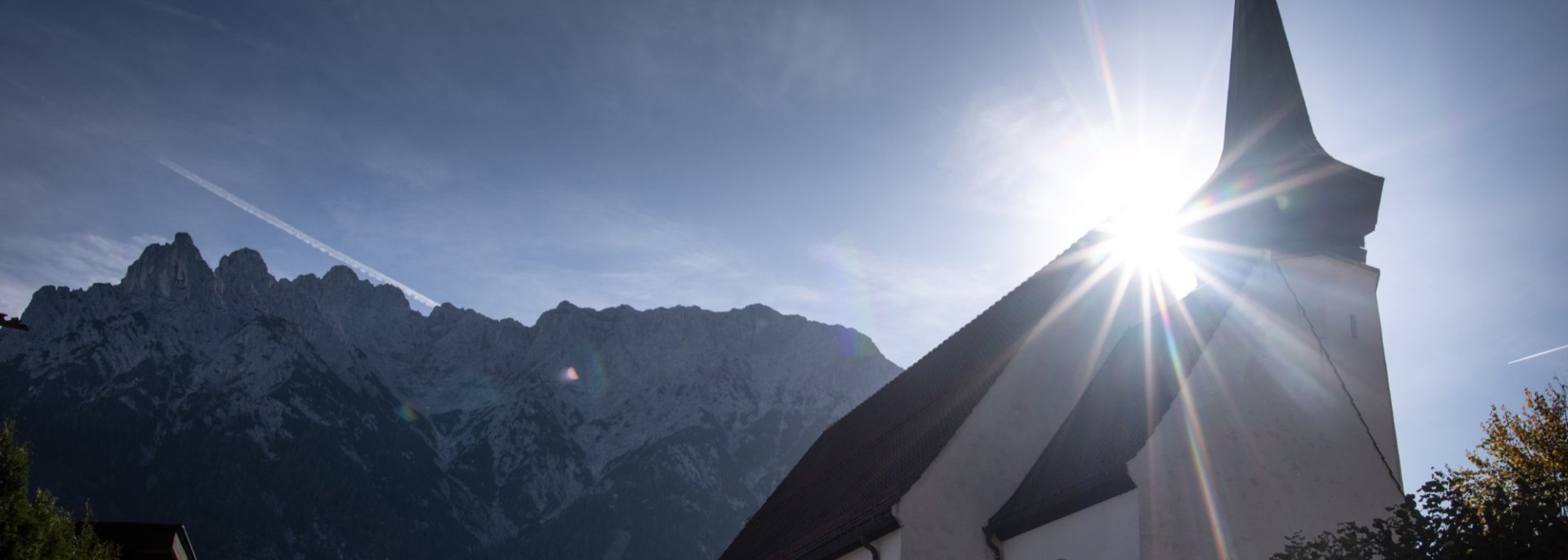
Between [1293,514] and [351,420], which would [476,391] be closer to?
[351,420]

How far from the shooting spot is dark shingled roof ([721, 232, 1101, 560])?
44.5ft

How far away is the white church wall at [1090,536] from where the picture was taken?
10.8 meters

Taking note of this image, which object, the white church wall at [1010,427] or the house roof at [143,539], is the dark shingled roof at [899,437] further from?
the house roof at [143,539]

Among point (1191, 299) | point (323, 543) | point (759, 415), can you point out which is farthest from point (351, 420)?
point (1191, 299)

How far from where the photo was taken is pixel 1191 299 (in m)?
13.6

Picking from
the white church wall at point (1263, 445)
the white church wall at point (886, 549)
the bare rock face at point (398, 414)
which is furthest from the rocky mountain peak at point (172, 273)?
the white church wall at point (1263, 445)

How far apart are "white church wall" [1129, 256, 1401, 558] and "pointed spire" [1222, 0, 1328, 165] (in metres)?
3.48

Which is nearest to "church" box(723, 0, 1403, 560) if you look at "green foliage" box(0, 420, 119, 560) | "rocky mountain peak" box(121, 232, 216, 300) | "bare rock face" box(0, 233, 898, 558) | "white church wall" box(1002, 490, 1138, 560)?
"white church wall" box(1002, 490, 1138, 560)

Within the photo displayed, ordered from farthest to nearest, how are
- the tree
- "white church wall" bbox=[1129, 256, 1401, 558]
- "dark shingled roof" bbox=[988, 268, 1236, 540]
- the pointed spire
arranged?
1. the pointed spire
2. "dark shingled roof" bbox=[988, 268, 1236, 540]
3. "white church wall" bbox=[1129, 256, 1401, 558]
4. the tree

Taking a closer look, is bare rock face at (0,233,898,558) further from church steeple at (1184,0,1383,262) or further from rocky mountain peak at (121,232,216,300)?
church steeple at (1184,0,1383,262)

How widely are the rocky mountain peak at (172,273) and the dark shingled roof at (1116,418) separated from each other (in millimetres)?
129399

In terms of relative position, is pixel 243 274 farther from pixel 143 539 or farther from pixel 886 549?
pixel 886 549

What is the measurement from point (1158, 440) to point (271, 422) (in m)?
117

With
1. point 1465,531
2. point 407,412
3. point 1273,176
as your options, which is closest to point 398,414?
point 407,412
